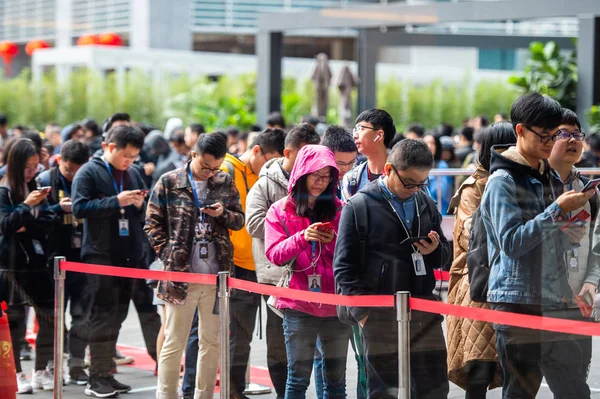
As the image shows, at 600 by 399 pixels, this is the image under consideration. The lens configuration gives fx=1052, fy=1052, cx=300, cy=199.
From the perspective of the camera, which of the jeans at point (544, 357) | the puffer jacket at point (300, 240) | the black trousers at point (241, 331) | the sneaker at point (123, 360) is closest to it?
the jeans at point (544, 357)

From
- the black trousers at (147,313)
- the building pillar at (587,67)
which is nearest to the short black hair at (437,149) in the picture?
the building pillar at (587,67)

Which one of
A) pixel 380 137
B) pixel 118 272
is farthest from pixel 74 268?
pixel 380 137

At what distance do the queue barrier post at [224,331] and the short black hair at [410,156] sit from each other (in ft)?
4.19

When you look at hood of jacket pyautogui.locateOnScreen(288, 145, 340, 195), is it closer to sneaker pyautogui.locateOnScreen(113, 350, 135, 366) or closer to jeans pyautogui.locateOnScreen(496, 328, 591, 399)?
jeans pyautogui.locateOnScreen(496, 328, 591, 399)

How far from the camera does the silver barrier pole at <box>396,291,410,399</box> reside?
4.37m

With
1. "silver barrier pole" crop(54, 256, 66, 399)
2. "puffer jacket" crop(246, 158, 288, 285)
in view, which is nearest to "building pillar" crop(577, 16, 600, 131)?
"puffer jacket" crop(246, 158, 288, 285)

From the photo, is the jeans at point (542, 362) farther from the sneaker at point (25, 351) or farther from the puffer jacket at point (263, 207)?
the sneaker at point (25, 351)

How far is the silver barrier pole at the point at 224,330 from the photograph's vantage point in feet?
18.0

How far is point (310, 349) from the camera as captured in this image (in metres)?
5.09

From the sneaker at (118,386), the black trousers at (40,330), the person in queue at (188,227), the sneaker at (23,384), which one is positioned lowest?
the sneaker at (23,384)

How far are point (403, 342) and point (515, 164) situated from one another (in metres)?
0.88

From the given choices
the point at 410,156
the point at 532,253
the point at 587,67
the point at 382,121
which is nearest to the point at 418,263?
the point at 410,156

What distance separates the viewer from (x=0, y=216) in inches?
276

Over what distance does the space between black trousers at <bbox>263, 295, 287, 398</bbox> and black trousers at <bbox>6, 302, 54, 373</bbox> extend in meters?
2.00
